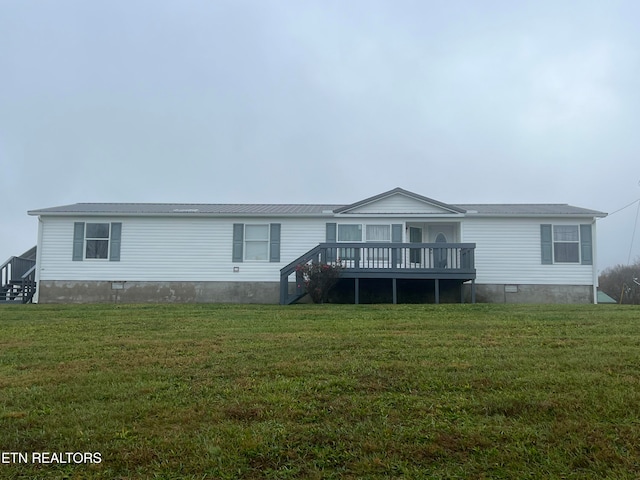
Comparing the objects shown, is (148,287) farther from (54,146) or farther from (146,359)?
(54,146)

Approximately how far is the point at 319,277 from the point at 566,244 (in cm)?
822

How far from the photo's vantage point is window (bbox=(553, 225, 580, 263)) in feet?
53.2

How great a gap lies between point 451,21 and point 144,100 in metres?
15.4

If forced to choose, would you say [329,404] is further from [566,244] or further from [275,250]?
[566,244]

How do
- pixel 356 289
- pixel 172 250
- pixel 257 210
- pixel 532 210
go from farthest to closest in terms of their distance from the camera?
pixel 257 210 → pixel 532 210 → pixel 172 250 → pixel 356 289

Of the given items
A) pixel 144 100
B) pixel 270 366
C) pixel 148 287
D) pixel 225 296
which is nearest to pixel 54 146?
pixel 144 100

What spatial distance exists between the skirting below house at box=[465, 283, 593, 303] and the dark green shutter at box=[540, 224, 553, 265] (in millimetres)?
854

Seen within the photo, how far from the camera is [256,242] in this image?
16859 millimetres

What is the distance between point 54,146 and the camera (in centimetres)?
2897

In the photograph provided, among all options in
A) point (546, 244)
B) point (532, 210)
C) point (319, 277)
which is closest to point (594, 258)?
point (546, 244)

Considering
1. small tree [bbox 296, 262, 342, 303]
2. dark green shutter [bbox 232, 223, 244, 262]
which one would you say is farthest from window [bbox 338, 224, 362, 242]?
dark green shutter [bbox 232, 223, 244, 262]

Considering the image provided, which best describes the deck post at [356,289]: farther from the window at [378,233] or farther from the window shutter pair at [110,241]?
the window shutter pair at [110,241]

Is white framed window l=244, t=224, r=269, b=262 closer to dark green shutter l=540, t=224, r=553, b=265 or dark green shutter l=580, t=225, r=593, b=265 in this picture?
dark green shutter l=540, t=224, r=553, b=265

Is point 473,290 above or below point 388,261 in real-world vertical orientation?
below
